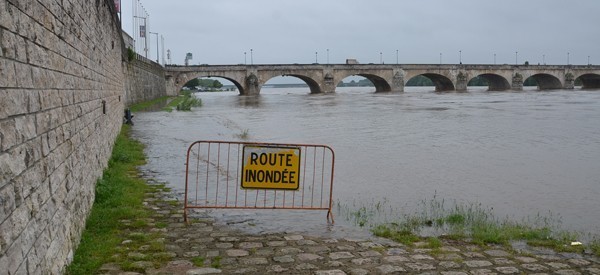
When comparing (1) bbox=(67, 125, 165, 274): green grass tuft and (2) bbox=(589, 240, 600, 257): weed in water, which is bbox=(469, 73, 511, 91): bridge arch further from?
(2) bbox=(589, 240, 600, 257): weed in water

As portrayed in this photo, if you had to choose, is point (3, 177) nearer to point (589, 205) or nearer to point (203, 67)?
point (589, 205)

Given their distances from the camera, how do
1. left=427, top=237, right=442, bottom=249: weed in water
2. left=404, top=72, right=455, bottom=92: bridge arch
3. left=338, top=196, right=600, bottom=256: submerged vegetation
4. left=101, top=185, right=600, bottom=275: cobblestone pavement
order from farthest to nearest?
left=404, top=72, right=455, bottom=92: bridge arch < left=338, top=196, right=600, bottom=256: submerged vegetation < left=427, top=237, right=442, bottom=249: weed in water < left=101, top=185, right=600, bottom=275: cobblestone pavement

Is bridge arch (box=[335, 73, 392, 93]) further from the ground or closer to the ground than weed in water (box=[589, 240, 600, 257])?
further from the ground

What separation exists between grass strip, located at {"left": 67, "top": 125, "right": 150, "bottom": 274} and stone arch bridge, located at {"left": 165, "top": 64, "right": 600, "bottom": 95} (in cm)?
5803

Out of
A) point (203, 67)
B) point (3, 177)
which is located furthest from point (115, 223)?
point (203, 67)

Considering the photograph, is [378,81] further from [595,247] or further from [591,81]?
[595,247]

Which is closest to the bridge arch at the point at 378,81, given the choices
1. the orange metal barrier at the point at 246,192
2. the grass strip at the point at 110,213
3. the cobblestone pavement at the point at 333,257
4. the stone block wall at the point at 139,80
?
the stone block wall at the point at 139,80

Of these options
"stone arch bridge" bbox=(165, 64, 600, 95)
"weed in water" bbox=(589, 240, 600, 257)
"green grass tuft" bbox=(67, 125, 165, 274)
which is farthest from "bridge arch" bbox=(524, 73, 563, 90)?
"green grass tuft" bbox=(67, 125, 165, 274)

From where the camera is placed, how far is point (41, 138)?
13.2 ft

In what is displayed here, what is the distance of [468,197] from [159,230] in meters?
5.44

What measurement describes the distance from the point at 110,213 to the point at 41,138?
121 inches

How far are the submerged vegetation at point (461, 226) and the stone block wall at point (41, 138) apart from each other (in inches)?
143

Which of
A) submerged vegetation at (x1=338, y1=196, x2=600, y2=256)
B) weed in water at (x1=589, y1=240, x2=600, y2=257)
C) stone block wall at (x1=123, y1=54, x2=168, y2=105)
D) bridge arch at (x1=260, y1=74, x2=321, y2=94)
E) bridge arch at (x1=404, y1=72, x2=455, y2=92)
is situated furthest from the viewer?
bridge arch at (x1=404, y1=72, x2=455, y2=92)

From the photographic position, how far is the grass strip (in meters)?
5.11
